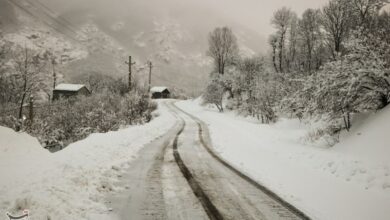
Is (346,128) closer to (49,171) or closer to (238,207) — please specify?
(238,207)

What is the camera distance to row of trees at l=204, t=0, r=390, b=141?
1088 centimetres

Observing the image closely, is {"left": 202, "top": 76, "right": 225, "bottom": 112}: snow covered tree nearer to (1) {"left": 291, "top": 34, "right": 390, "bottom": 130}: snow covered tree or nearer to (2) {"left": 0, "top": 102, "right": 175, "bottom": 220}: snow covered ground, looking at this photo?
(1) {"left": 291, "top": 34, "right": 390, "bottom": 130}: snow covered tree

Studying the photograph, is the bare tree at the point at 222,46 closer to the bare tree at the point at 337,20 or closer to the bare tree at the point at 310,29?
the bare tree at the point at 310,29

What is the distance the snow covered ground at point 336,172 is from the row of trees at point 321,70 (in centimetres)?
121

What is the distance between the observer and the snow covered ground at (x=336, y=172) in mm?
6109

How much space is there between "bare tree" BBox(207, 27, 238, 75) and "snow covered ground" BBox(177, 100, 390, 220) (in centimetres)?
4766

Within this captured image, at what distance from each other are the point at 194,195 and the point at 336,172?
4503 mm

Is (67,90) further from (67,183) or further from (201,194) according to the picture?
(201,194)

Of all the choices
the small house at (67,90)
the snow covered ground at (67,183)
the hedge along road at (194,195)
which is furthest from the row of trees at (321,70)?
the small house at (67,90)

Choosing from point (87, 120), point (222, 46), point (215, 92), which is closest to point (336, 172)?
point (87, 120)

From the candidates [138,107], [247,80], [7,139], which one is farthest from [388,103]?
[247,80]

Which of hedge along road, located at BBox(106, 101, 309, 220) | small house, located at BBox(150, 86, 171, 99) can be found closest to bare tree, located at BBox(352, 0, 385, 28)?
hedge along road, located at BBox(106, 101, 309, 220)

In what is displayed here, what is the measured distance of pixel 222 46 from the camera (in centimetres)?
5966

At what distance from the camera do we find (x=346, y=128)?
11.7 meters
